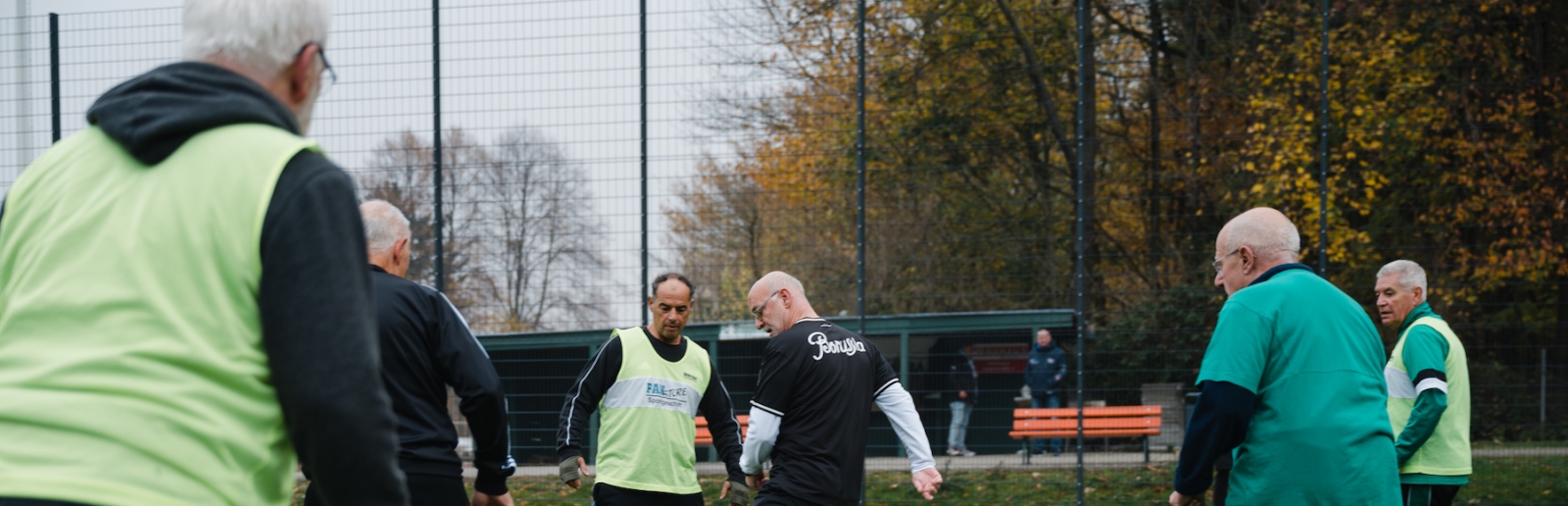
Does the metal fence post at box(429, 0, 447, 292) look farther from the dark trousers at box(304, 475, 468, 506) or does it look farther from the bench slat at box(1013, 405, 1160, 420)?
the bench slat at box(1013, 405, 1160, 420)

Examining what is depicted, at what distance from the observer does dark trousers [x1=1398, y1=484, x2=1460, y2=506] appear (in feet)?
19.0

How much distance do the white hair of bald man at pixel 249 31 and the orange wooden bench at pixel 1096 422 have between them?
911 cm

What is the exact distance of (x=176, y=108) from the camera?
142 centimetres

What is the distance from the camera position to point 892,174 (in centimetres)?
1072

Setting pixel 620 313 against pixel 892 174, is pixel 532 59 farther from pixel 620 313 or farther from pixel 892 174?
pixel 892 174

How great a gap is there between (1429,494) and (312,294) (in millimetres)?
5965

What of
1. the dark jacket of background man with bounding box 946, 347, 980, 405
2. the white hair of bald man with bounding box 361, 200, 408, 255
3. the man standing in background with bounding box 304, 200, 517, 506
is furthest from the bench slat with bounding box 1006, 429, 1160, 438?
the white hair of bald man with bounding box 361, 200, 408, 255

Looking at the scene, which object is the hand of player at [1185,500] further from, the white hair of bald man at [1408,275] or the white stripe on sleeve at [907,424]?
the white hair of bald man at [1408,275]

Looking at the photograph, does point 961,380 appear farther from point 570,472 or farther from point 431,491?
point 431,491

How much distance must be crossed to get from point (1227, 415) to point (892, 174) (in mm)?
7112

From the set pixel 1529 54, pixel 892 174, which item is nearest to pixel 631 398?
pixel 892 174

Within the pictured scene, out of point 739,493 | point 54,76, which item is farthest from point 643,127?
point 54,76

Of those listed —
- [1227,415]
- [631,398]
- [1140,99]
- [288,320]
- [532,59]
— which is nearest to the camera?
[288,320]

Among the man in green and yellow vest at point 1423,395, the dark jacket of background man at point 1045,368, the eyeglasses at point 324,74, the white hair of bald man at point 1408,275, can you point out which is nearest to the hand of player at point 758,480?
the man in green and yellow vest at point 1423,395
